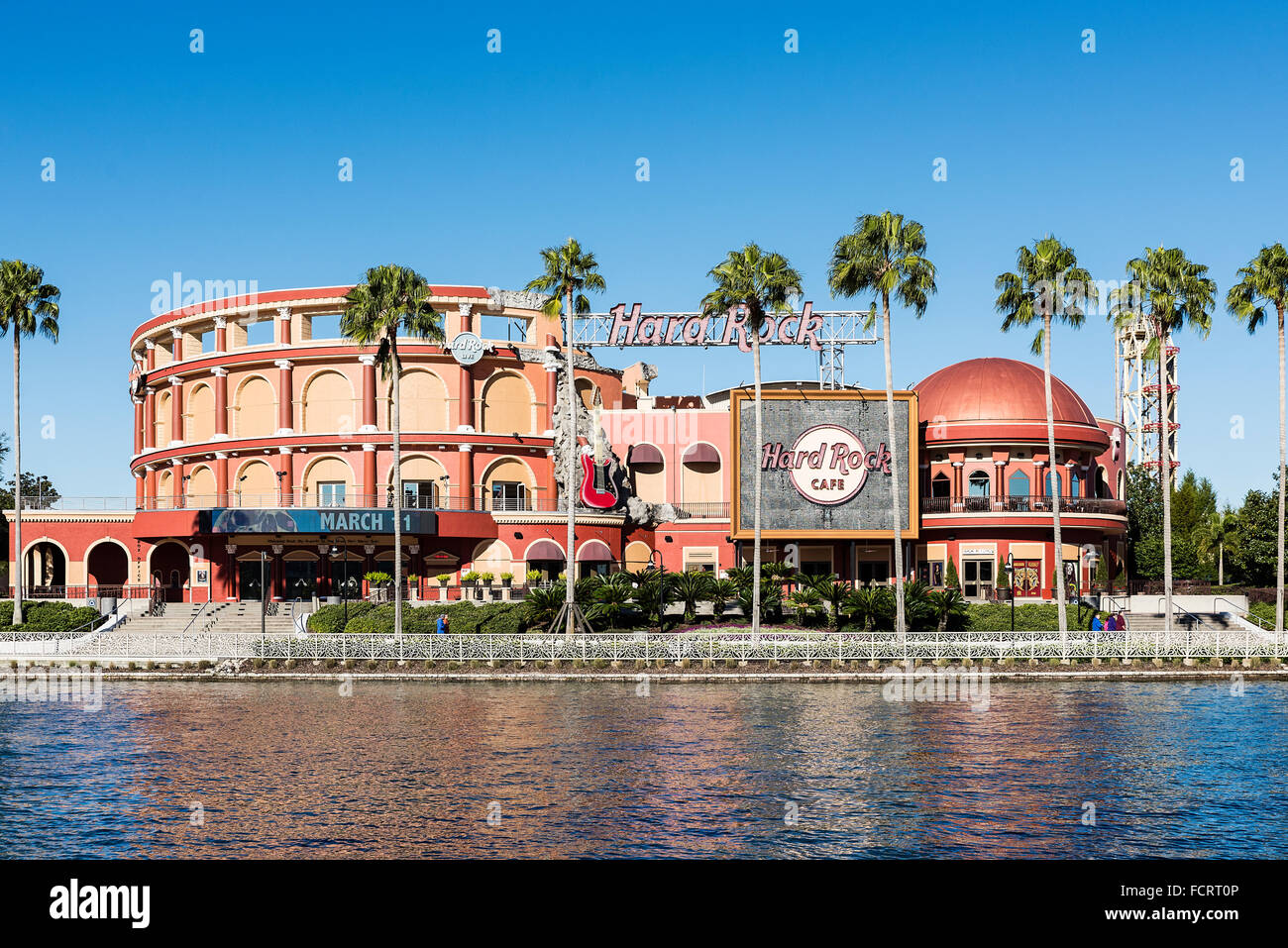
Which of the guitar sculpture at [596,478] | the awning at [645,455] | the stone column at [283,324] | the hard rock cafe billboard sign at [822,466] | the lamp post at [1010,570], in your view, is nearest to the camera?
the hard rock cafe billboard sign at [822,466]

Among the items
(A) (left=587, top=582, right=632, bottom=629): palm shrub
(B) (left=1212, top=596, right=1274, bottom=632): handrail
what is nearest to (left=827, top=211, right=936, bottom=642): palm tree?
(A) (left=587, top=582, right=632, bottom=629): palm shrub

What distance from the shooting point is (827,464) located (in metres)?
64.9

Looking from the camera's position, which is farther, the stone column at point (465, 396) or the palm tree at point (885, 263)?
the stone column at point (465, 396)

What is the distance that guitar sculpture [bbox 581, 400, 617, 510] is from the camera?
228 ft

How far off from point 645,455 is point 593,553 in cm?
733

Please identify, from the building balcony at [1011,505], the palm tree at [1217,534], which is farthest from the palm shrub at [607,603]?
the palm tree at [1217,534]

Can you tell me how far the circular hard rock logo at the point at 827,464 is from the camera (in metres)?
64.8

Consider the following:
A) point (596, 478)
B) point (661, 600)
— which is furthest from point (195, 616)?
point (661, 600)

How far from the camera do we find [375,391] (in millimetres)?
71438

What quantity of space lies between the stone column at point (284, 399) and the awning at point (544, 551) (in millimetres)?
16341

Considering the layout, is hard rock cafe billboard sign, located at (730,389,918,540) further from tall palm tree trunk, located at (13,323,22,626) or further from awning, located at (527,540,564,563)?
tall palm tree trunk, located at (13,323,22,626)

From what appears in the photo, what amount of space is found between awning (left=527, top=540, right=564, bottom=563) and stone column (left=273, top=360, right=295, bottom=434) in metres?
16.3

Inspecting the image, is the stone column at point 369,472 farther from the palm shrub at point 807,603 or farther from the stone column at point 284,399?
the palm shrub at point 807,603
